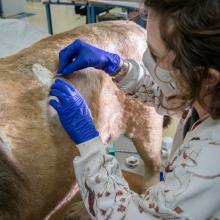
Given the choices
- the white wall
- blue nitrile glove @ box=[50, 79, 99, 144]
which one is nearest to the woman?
blue nitrile glove @ box=[50, 79, 99, 144]

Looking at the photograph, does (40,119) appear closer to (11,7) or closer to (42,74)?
(42,74)

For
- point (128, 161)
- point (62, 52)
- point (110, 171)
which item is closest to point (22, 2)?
point (128, 161)

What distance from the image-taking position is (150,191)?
879 millimetres

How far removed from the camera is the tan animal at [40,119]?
1.03 m

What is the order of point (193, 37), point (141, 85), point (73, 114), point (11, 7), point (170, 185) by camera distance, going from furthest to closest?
point (11, 7)
point (141, 85)
point (73, 114)
point (170, 185)
point (193, 37)

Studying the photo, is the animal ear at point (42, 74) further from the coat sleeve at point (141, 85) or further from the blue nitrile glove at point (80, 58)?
the coat sleeve at point (141, 85)

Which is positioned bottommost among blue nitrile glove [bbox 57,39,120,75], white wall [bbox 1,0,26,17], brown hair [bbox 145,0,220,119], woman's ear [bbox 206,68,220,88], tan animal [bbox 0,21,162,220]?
white wall [bbox 1,0,26,17]

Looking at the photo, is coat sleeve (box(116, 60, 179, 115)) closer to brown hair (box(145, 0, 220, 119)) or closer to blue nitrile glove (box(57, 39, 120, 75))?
blue nitrile glove (box(57, 39, 120, 75))

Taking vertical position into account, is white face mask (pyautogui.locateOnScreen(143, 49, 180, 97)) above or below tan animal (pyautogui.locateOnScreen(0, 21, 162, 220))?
above

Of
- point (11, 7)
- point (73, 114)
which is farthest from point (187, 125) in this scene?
point (11, 7)

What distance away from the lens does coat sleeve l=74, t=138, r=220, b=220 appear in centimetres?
76

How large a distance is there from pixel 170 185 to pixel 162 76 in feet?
0.89

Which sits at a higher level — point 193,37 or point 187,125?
point 193,37

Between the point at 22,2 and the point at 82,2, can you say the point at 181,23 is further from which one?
the point at 22,2
